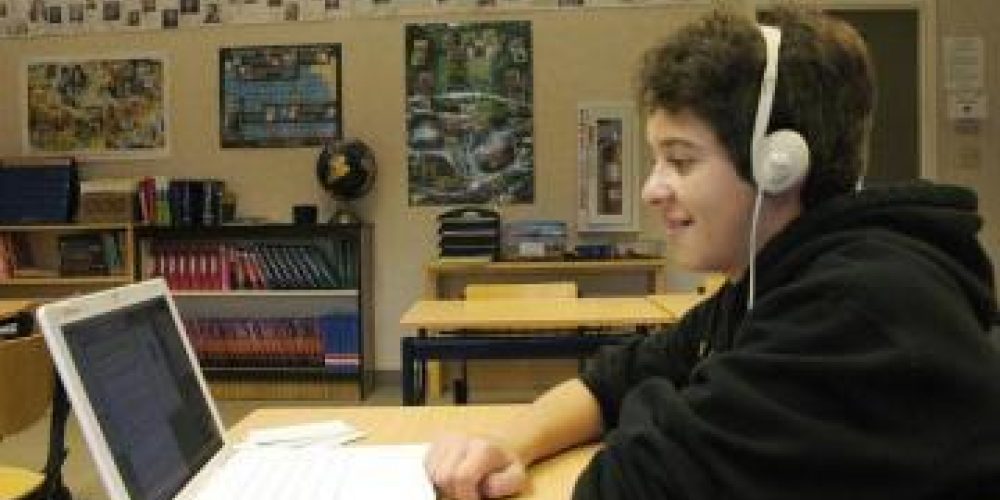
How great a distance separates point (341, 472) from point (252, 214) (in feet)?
15.8

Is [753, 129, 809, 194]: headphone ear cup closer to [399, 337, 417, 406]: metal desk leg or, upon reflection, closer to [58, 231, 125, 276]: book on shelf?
[399, 337, 417, 406]: metal desk leg

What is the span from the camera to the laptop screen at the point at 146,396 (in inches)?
35.9

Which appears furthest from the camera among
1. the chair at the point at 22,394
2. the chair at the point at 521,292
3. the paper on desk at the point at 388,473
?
the chair at the point at 521,292

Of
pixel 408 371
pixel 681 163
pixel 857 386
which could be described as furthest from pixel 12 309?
pixel 857 386

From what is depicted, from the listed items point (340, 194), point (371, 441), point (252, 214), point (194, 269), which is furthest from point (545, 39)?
point (371, 441)

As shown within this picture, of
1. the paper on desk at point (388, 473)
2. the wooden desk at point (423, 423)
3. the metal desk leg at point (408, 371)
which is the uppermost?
the paper on desk at point (388, 473)

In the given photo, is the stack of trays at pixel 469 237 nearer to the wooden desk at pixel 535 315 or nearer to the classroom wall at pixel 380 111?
the classroom wall at pixel 380 111

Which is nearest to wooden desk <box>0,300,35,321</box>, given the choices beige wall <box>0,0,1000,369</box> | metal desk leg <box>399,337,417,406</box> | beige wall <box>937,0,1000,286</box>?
metal desk leg <box>399,337,417,406</box>

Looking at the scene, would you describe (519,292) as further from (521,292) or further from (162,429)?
(162,429)

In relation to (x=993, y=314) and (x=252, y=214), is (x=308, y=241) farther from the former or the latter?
(x=993, y=314)

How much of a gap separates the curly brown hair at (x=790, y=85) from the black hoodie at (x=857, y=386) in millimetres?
83

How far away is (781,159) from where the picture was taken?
2.78ft

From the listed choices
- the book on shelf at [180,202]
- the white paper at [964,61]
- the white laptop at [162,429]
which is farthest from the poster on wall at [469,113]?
the white laptop at [162,429]

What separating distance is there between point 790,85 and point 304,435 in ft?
2.81
